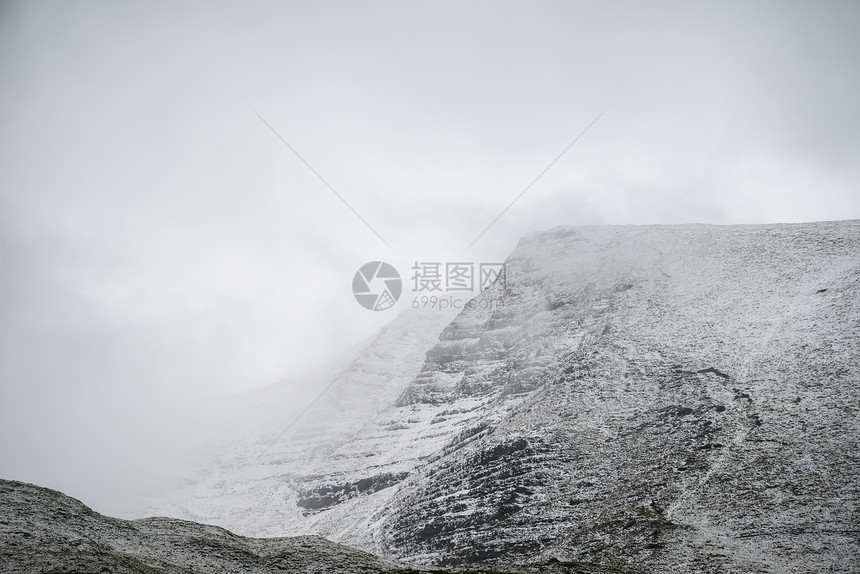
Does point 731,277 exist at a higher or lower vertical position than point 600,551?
higher

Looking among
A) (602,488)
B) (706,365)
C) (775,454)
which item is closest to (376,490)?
(602,488)

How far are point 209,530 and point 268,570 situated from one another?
177 inches

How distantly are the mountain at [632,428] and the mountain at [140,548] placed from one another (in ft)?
26.1

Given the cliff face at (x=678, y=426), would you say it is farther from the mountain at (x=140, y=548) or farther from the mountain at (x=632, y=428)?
the mountain at (x=140, y=548)

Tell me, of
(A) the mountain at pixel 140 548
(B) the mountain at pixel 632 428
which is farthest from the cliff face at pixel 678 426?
(A) the mountain at pixel 140 548

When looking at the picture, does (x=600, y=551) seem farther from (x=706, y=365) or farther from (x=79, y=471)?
(x=79, y=471)

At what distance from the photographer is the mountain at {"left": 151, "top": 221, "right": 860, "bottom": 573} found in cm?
4178

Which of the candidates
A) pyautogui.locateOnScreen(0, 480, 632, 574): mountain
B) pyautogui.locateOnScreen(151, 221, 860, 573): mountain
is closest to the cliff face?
pyautogui.locateOnScreen(151, 221, 860, 573): mountain

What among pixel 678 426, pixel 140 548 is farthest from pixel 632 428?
pixel 140 548

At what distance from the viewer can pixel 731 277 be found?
7938 cm

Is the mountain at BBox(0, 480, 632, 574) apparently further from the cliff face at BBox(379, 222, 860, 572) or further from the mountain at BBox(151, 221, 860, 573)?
the cliff face at BBox(379, 222, 860, 572)

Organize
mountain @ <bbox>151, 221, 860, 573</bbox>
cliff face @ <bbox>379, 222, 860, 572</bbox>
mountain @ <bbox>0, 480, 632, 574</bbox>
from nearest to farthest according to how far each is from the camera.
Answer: mountain @ <bbox>0, 480, 632, 574</bbox> → cliff face @ <bbox>379, 222, 860, 572</bbox> → mountain @ <bbox>151, 221, 860, 573</bbox>

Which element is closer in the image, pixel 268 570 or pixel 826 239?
pixel 268 570

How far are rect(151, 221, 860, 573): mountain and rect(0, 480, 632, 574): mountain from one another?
7950 millimetres
